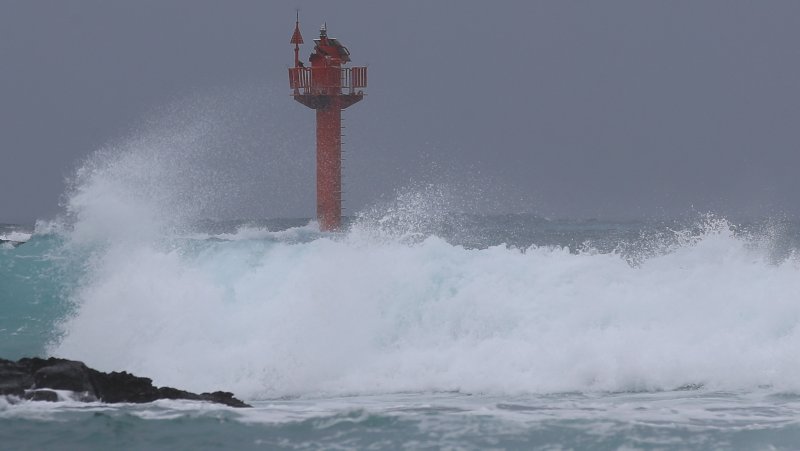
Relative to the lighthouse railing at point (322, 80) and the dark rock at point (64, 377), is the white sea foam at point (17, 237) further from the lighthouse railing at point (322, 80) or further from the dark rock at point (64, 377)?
the dark rock at point (64, 377)

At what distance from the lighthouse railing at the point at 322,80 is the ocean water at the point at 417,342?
1173cm

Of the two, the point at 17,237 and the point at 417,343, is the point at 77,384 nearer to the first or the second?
the point at 417,343

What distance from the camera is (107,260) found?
779 inches

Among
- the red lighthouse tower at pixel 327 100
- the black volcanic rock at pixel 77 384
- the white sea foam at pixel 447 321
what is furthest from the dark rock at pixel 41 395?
the red lighthouse tower at pixel 327 100

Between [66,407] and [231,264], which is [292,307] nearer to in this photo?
[231,264]

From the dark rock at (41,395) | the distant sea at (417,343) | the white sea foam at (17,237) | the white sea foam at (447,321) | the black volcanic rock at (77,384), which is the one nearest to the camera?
the distant sea at (417,343)

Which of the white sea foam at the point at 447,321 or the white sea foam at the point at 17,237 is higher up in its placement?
the white sea foam at the point at 17,237

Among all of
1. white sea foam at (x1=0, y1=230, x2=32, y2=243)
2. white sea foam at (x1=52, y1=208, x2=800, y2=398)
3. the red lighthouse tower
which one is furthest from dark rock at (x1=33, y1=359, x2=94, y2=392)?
white sea foam at (x1=0, y1=230, x2=32, y2=243)

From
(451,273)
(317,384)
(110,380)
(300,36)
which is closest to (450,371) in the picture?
(317,384)

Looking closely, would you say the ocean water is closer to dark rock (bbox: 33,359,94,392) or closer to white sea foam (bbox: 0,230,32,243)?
dark rock (bbox: 33,359,94,392)

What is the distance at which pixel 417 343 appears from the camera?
1509cm

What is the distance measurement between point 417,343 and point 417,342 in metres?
0.03

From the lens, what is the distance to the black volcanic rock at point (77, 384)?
11047mm

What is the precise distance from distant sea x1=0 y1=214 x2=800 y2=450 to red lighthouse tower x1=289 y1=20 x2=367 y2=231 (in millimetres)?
11327
